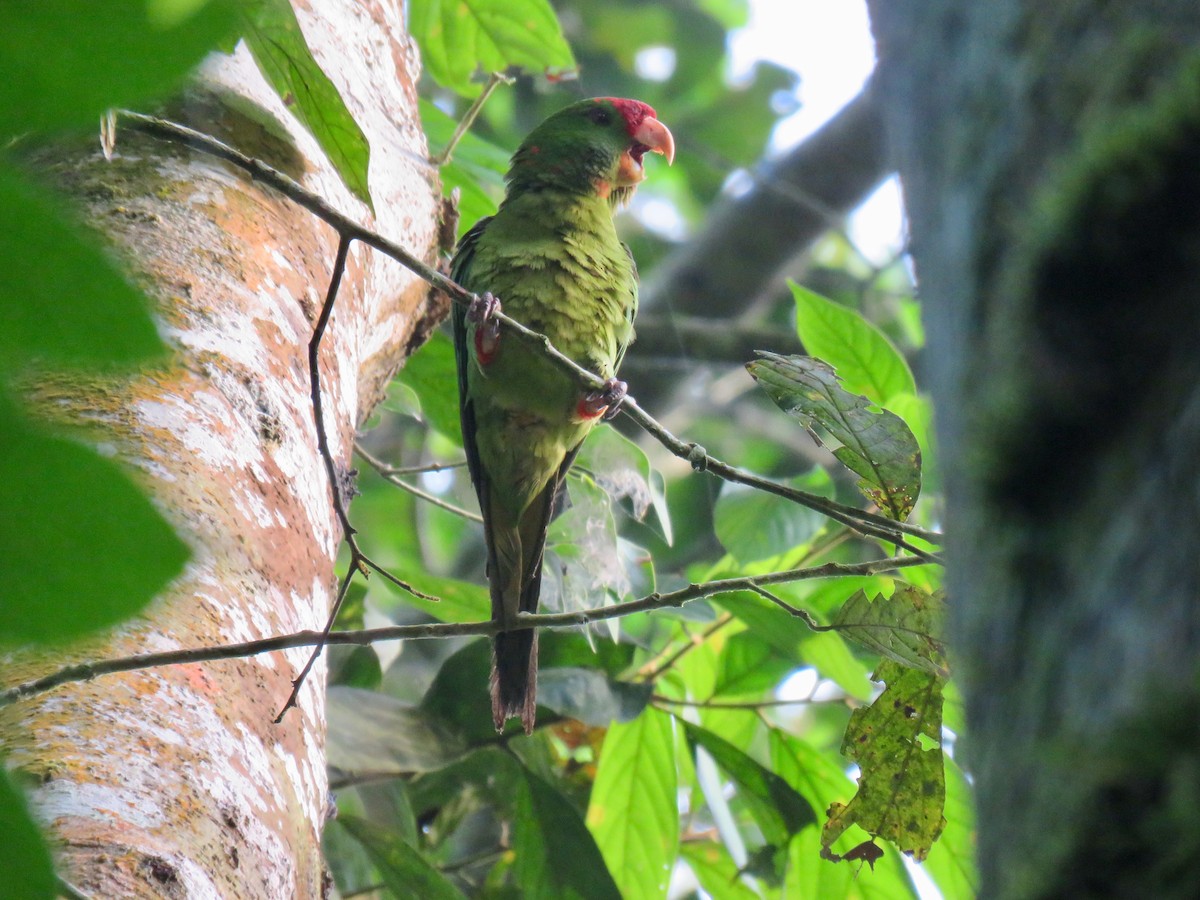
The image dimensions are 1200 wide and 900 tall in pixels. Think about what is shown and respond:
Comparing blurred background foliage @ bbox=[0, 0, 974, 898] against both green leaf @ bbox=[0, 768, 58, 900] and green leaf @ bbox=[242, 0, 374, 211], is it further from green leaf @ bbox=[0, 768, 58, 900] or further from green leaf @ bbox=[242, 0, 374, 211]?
green leaf @ bbox=[0, 768, 58, 900]

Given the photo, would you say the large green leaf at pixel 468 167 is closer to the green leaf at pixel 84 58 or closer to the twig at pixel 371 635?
the twig at pixel 371 635

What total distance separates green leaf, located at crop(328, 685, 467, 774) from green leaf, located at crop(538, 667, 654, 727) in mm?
289

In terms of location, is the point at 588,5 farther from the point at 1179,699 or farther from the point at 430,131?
the point at 1179,699

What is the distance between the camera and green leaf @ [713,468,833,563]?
8.54 feet

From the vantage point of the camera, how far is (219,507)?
1432 millimetres

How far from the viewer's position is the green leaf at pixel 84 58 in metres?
0.47

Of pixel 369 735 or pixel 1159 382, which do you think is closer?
pixel 1159 382

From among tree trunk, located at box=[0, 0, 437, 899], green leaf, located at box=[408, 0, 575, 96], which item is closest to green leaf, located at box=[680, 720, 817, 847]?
tree trunk, located at box=[0, 0, 437, 899]

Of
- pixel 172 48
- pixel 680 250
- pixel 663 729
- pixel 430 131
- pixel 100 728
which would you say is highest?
pixel 680 250

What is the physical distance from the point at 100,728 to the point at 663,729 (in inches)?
68.6

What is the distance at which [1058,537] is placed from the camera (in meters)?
0.42

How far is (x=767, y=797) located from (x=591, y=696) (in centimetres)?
50

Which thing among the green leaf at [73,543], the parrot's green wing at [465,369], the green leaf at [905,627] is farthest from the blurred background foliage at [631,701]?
the green leaf at [73,543]

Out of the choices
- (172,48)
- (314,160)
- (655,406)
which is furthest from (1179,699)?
(655,406)
